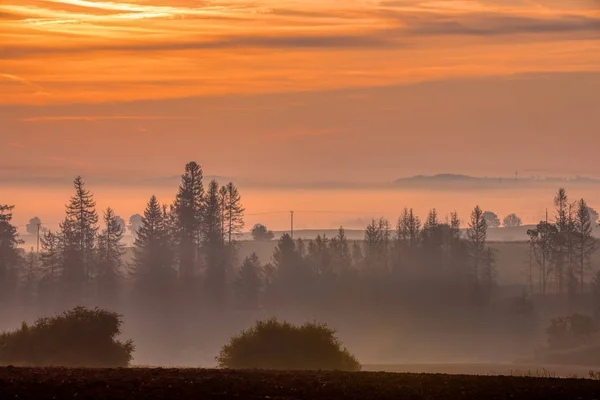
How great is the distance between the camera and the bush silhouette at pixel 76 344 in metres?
94.2

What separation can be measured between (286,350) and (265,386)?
145 ft

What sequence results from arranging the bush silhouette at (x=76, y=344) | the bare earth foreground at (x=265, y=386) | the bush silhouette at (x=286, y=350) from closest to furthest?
1. the bare earth foreground at (x=265, y=386)
2. the bush silhouette at (x=286, y=350)
3. the bush silhouette at (x=76, y=344)

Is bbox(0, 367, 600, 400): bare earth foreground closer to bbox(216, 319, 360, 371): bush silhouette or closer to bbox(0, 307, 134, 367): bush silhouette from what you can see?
bbox(216, 319, 360, 371): bush silhouette

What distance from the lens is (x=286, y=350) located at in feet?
313

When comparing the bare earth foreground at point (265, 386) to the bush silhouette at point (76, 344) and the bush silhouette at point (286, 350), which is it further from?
the bush silhouette at point (76, 344)

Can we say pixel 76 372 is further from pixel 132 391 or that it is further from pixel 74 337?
pixel 74 337

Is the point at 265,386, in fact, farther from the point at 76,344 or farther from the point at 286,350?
the point at 76,344

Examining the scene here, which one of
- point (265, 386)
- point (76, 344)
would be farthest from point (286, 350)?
point (265, 386)

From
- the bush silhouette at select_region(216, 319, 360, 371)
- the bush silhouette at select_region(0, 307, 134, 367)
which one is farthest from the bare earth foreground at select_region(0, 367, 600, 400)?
the bush silhouette at select_region(0, 307, 134, 367)

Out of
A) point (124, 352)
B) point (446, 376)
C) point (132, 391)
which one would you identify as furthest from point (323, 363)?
point (132, 391)

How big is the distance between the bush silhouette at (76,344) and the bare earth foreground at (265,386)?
1537 inches

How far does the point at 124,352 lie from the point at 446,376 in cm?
4415

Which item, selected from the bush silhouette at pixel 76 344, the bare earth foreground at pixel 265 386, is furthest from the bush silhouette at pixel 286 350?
the bare earth foreground at pixel 265 386

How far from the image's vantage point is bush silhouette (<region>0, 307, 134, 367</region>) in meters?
94.2
